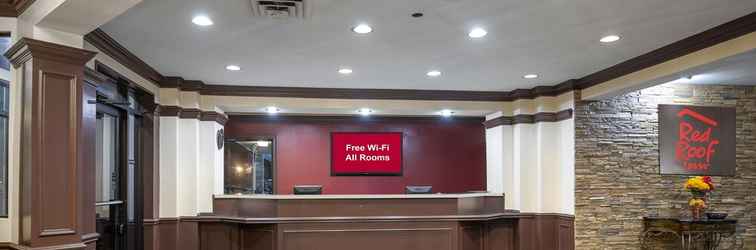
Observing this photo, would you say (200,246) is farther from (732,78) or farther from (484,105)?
(732,78)

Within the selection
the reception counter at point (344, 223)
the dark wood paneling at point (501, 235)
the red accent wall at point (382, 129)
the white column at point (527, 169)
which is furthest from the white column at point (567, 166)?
the red accent wall at point (382, 129)

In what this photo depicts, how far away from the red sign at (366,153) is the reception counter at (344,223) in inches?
108

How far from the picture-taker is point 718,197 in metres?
8.02

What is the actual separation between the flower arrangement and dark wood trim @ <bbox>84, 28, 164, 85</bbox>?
6621 millimetres

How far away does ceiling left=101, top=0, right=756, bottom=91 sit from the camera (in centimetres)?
456

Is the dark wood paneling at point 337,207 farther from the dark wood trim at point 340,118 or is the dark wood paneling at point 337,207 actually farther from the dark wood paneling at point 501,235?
the dark wood trim at point 340,118

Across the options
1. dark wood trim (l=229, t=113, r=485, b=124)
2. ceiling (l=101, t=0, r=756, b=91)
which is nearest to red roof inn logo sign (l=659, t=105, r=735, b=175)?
ceiling (l=101, t=0, r=756, b=91)

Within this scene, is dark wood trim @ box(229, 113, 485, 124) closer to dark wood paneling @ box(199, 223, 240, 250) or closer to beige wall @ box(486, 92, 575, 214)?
beige wall @ box(486, 92, 575, 214)

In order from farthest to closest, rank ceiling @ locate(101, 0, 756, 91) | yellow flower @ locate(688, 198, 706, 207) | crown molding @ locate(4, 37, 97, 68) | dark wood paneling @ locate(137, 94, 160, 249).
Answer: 1. yellow flower @ locate(688, 198, 706, 207)
2. dark wood paneling @ locate(137, 94, 160, 249)
3. ceiling @ locate(101, 0, 756, 91)
4. crown molding @ locate(4, 37, 97, 68)

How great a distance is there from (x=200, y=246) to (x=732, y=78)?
696 cm

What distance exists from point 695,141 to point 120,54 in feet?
22.7

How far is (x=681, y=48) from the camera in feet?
19.1

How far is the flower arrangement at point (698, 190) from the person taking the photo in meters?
7.62

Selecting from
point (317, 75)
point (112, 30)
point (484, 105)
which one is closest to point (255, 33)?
point (112, 30)
